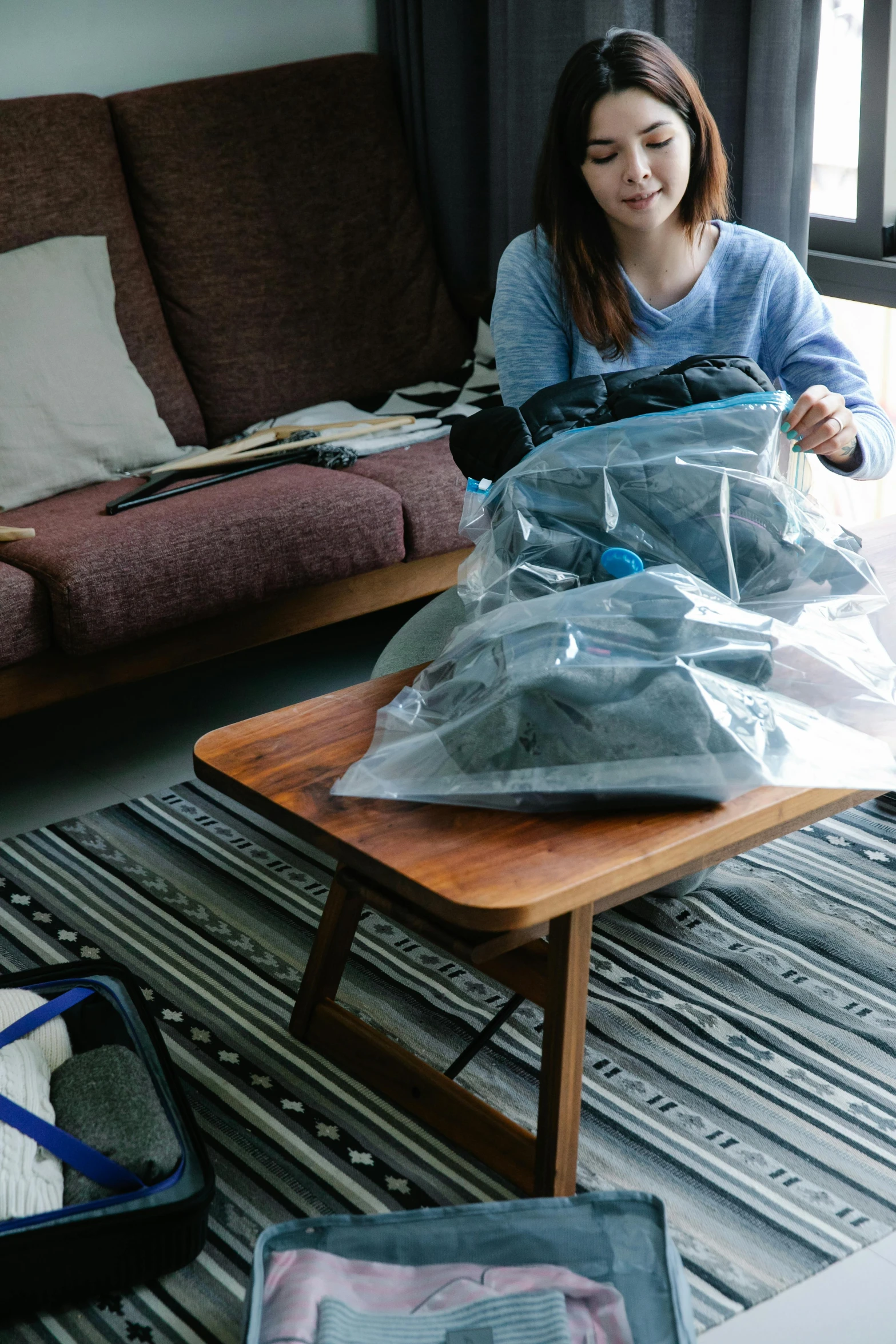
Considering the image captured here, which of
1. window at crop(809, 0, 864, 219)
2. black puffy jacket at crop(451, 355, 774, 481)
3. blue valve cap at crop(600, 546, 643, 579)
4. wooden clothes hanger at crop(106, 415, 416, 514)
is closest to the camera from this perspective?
blue valve cap at crop(600, 546, 643, 579)

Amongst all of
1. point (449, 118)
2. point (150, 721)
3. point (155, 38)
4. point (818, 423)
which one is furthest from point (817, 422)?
point (155, 38)

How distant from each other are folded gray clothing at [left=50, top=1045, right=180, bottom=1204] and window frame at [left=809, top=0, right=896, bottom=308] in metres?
2.15

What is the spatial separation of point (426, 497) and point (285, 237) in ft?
2.65

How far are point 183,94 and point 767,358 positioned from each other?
4.91ft

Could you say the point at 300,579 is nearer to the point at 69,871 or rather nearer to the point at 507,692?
the point at 69,871

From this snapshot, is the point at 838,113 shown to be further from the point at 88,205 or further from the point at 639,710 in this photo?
the point at 639,710

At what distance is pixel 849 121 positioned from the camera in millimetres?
2781

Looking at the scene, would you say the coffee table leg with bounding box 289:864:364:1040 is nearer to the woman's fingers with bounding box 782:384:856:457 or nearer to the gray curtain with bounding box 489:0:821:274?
the woman's fingers with bounding box 782:384:856:457

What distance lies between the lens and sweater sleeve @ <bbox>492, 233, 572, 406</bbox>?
178 cm

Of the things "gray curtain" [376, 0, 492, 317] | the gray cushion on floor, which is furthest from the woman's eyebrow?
"gray curtain" [376, 0, 492, 317]

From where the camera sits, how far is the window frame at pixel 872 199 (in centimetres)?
260

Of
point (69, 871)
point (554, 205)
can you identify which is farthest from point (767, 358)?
point (69, 871)

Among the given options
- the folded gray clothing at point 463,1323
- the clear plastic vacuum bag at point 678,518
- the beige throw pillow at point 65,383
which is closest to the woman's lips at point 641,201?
the clear plastic vacuum bag at point 678,518

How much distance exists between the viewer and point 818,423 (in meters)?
1.46
